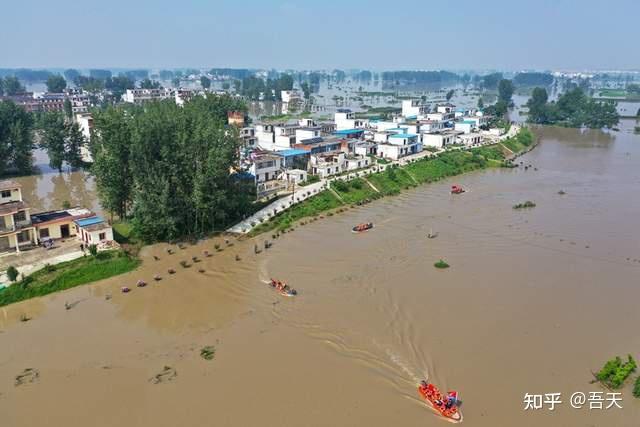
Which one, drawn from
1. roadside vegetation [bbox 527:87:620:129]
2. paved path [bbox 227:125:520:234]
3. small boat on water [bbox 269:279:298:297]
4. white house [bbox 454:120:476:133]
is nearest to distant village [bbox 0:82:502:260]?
white house [bbox 454:120:476:133]

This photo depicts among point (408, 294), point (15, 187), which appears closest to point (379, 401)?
point (408, 294)

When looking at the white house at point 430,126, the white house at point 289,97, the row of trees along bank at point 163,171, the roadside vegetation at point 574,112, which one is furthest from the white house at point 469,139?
the white house at point 289,97

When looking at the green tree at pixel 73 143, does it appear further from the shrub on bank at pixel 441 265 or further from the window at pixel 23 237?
the shrub on bank at pixel 441 265

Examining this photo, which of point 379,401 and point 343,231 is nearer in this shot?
point 379,401

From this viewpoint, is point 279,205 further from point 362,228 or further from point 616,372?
point 616,372

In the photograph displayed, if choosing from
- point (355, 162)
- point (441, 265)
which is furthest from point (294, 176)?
point (441, 265)

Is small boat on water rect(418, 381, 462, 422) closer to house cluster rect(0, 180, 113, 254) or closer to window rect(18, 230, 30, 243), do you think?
house cluster rect(0, 180, 113, 254)

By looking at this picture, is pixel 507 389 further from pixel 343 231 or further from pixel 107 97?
pixel 107 97
